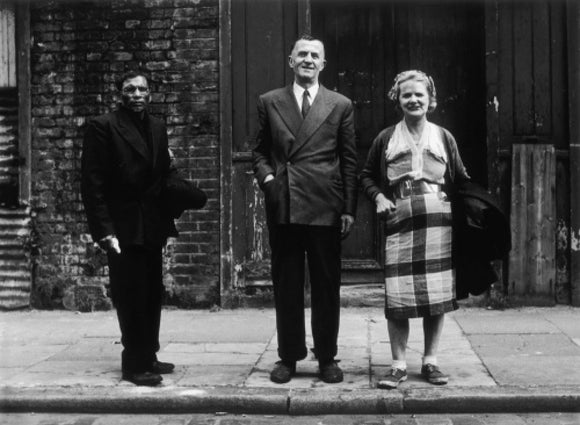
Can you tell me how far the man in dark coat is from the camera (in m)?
4.84

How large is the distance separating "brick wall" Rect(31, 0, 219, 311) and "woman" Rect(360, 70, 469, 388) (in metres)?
3.12

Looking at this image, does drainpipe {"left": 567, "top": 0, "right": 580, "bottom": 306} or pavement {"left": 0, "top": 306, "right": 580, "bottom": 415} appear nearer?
pavement {"left": 0, "top": 306, "right": 580, "bottom": 415}

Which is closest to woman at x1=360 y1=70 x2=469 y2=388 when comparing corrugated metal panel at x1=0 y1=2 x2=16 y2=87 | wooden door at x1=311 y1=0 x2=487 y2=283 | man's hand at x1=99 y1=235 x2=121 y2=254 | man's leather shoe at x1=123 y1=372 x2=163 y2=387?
man's leather shoe at x1=123 y1=372 x2=163 y2=387

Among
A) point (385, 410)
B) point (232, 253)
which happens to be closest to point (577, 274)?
point (232, 253)

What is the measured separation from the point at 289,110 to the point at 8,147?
4.03m

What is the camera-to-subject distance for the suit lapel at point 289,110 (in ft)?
16.3

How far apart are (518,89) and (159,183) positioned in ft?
13.2

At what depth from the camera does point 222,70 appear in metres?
7.65

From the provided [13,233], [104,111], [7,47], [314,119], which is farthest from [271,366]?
[7,47]

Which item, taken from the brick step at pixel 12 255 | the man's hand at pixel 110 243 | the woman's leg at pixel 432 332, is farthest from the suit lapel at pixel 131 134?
the brick step at pixel 12 255

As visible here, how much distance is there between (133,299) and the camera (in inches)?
→ 194

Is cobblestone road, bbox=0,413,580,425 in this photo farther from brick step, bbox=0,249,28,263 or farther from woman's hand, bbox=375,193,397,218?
brick step, bbox=0,249,28,263

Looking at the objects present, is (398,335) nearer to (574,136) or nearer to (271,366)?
(271,366)

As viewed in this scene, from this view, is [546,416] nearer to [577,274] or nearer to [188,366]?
[188,366]
